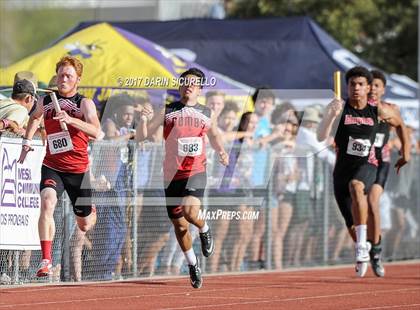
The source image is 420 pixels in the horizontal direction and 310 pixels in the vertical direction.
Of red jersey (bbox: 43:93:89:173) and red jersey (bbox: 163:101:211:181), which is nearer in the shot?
red jersey (bbox: 43:93:89:173)

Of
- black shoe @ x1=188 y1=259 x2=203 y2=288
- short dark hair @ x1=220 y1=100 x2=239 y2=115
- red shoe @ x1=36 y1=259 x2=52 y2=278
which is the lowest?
black shoe @ x1=188 y1=259 x2=203 y2=288

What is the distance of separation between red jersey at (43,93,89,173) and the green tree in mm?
23826

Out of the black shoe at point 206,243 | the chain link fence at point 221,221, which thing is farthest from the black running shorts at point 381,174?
the black shoe at point 206,243

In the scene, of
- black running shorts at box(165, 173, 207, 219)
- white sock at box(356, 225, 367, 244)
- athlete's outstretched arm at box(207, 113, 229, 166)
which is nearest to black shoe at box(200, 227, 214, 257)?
black running shorts at box(165, 173, 207, 219)

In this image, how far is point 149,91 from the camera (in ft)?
55.5

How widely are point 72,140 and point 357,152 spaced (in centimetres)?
411

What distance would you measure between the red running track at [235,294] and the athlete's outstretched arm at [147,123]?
171cm

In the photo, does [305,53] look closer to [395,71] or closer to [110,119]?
[110,119]

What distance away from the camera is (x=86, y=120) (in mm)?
12883

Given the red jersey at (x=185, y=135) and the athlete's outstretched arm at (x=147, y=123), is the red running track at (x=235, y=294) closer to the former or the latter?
the red jersey at (x=185, y=135)

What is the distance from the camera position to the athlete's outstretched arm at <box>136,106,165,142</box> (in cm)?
1391

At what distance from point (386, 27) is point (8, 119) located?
2566 cm

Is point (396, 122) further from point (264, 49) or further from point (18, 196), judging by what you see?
point (264, 49)

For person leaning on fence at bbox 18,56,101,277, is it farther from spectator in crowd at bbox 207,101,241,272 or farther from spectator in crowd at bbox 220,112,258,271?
spectator in crowd at bbox 220,112,258,271
